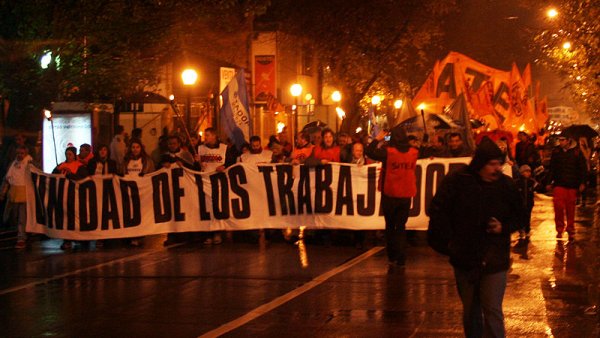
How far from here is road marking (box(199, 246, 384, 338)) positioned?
27.3 ft

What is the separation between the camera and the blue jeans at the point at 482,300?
20.8 feet

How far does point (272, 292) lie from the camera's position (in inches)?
400

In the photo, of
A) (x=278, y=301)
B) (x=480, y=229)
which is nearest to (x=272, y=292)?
(x=278, y=301)

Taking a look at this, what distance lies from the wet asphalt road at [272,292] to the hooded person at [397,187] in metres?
0.35

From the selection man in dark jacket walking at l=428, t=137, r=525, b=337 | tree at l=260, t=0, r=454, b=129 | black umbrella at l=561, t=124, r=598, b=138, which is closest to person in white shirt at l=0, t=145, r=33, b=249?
black umbrella at l=561, t=124, r=598, b=138

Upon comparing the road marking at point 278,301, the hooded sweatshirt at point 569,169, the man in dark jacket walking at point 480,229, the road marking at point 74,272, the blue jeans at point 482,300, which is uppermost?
the hooded sweatshirt at point 569,169

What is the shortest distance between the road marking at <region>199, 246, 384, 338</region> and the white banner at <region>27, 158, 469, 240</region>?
1.86 meters

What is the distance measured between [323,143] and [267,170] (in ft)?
3.40

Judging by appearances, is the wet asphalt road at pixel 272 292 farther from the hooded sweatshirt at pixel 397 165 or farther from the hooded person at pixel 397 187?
the hooded sweatshirt at pixel 397 165

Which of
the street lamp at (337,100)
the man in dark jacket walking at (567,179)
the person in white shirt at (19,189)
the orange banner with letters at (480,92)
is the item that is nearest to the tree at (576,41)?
the orange banner with letters at (480,92)

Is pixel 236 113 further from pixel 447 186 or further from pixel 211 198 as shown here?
pixel 447 186

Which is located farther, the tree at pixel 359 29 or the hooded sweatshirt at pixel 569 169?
the tree at pixel 359 29

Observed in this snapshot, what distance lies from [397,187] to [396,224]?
491mm

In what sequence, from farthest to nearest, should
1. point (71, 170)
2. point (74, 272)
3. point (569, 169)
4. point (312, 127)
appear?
point (312, 127), point (71, 170), point (569, 169), point (74, 272)
